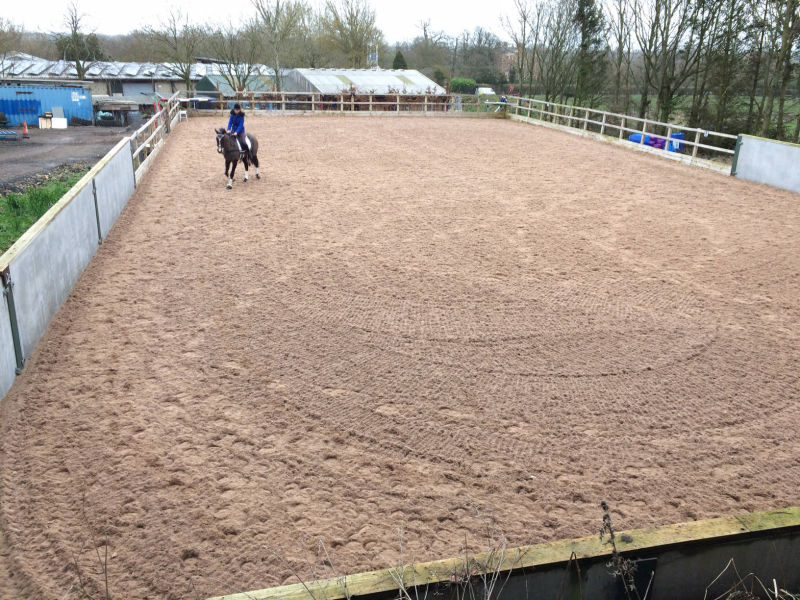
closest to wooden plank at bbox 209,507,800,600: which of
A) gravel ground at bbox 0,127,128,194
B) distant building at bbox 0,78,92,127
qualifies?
gravel ground at bbox 0,127,128,194

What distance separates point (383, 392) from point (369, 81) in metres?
38.6

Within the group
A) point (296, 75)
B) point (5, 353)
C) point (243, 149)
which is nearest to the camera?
point (5, 353)

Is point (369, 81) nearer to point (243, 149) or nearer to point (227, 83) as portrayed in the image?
point (227, 83)

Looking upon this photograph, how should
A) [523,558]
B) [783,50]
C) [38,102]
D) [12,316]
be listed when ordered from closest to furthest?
1. [523,558]
2. [12,316]
3. [783,50]
4. [38,102]

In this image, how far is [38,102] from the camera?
41.3m

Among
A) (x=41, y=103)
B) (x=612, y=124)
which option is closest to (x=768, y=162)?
(x=612, y=124)

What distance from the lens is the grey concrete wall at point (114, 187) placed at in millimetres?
10141

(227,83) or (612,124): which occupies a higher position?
(227,83)

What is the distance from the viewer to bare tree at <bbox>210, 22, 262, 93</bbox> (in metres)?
51.2

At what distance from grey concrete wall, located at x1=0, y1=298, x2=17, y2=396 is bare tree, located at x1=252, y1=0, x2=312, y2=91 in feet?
139

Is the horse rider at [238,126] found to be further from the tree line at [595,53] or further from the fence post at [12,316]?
the tree line at [595,53]

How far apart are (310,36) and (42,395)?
192 feet

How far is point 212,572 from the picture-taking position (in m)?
3.73

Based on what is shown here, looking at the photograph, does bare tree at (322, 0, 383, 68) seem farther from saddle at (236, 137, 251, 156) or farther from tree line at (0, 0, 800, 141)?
saddle at (236, 137, 251, 156)
